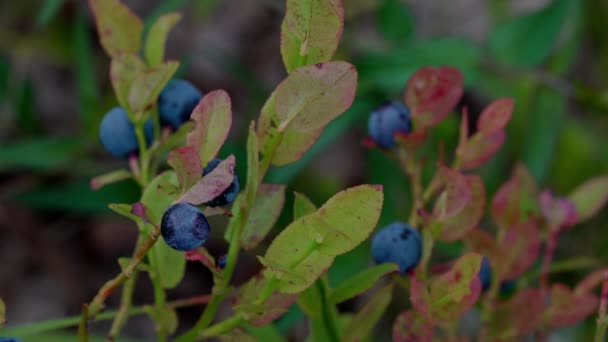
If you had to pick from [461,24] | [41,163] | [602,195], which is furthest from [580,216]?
[461,24]

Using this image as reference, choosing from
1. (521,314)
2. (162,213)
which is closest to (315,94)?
(162,213)

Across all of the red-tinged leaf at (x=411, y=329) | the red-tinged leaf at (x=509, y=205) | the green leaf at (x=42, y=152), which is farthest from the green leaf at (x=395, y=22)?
the red-tinged leaf at (x=411, y=329)

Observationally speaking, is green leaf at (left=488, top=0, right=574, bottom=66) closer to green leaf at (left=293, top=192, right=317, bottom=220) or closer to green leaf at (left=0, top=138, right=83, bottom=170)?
green leaf at (left=0, top=138, right=83, bottom=170)

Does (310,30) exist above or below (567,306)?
above

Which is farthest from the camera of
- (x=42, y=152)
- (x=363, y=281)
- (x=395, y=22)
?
(x=395, y=22)

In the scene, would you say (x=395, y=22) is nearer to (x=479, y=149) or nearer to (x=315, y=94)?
(x=479, y=149)

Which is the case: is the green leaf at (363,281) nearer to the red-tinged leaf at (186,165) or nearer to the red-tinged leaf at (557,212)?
the red-tinged leaf at (186,165)
